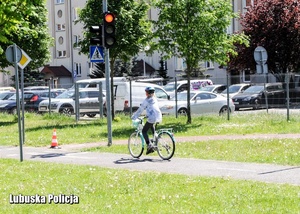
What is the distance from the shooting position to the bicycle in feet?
47.3

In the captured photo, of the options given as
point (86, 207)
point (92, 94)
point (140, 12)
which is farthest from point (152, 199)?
point (92, 94)

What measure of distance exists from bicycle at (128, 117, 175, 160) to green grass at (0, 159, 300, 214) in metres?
2.19

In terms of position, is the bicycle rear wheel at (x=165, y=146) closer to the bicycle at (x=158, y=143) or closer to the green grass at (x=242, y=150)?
the bicycle at (x=158, y=143)

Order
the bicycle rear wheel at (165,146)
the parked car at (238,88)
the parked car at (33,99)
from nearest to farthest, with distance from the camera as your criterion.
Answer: the bicycle rear wheel at (165,146), the parked car at (238,88), the parked car at (33,99)

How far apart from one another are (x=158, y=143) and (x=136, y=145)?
2.46ft

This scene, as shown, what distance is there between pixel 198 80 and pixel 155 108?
28169mm

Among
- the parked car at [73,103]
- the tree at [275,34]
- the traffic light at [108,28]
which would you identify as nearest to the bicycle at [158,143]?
the traffic light at [108,28]

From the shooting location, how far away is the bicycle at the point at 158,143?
14.4 meters

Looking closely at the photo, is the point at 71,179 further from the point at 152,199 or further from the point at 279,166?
the point at 279,166

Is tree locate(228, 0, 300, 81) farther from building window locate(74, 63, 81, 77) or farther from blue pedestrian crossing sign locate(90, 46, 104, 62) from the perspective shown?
building window locate(74, 63, 81, 77)

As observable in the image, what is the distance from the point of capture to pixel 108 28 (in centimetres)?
1723

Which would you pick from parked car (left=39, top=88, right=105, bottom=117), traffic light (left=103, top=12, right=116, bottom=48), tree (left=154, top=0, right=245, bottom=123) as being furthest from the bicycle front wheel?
parked car (left=39, top=88, right=105, bottom=117)

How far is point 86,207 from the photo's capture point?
8578 mm

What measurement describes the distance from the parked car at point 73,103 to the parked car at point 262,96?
695 cm
